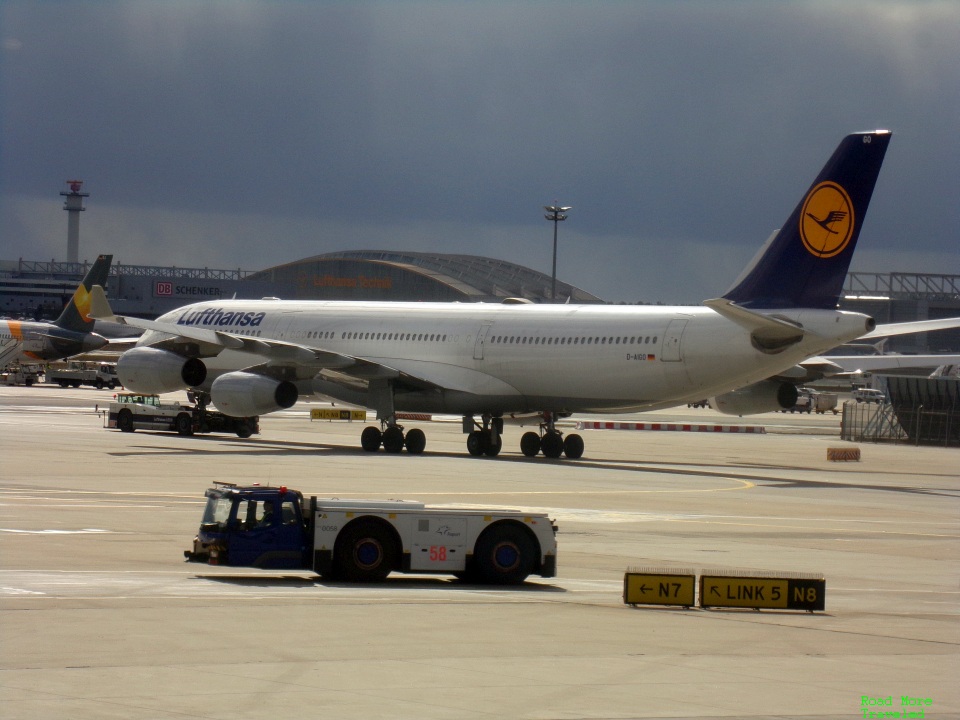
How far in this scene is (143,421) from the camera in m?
53.3

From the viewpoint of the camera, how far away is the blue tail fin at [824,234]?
125 feet

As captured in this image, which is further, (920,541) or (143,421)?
(143,421)

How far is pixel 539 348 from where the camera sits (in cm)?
4434

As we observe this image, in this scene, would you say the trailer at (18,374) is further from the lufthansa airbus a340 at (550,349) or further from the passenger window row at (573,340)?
the passenger window row at (573,340)

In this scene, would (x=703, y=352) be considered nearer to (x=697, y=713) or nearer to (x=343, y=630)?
(x=343, y=630)

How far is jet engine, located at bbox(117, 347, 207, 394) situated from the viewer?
1843 inches

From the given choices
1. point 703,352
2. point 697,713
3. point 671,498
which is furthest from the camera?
point 703,352

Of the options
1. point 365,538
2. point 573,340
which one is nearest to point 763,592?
point 365,538

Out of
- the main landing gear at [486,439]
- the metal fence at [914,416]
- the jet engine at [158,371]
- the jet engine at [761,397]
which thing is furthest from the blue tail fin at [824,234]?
the metal fence at [914,416]

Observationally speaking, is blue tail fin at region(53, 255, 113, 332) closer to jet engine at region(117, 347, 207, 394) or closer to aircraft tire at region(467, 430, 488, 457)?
jet engine at region(117, 347, 207, 394)

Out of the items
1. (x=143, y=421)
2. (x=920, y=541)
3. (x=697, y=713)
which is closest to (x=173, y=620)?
(x=697, y=713)

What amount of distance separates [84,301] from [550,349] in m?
64.8

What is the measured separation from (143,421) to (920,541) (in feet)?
115

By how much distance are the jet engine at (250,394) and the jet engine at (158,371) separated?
123 inches
